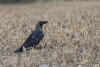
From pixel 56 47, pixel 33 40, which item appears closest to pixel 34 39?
pixel 33 40

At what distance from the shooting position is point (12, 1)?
120 ft

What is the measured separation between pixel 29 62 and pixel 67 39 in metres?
2.01

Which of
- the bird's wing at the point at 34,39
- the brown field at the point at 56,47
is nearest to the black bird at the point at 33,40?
the bird's wing at the point at 34,39

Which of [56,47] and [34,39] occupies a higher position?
[34,39]

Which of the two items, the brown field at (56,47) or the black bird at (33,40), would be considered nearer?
the brown field at (56,47)

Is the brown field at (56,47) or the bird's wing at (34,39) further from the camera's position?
the bird's wing at (34,39)

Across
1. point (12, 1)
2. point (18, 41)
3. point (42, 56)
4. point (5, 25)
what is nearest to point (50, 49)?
point (42, 56)

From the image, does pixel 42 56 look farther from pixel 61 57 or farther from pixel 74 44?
pixel 74 44

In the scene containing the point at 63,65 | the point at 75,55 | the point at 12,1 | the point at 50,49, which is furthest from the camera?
the point at 12,1

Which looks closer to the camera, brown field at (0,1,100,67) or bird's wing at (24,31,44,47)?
brown field at (0,1,100,67)

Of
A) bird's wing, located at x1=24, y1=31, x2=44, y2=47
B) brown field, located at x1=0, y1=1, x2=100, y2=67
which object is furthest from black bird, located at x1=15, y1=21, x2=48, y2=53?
brown field, located at x1=0, y1=1, x2=100, y2=67

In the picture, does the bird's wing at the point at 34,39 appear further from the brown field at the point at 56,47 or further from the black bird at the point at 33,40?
the brown field at the point at 56,47

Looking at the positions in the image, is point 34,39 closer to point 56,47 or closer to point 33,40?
point 33,40

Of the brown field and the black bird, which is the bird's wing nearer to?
the black bird
